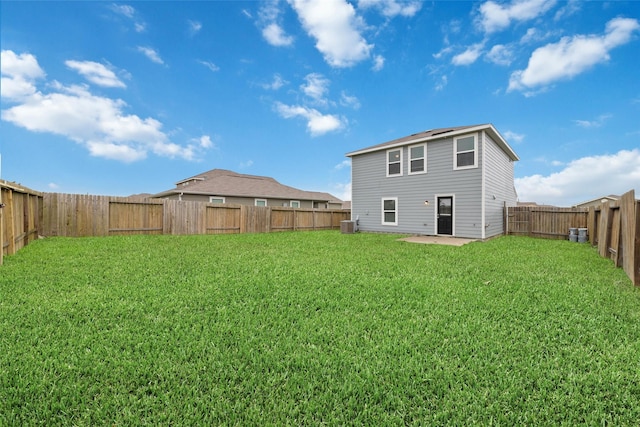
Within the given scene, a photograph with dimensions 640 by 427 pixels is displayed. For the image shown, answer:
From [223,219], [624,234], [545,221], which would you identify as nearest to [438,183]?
[545,221]

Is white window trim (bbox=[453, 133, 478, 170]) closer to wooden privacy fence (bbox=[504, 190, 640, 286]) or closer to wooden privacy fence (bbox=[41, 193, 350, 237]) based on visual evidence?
wooden privacy fence (bbox=[504, 190, 640, 286])

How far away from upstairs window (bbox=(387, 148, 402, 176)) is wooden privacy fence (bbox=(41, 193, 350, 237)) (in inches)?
217

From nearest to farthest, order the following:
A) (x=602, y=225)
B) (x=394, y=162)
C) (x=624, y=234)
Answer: (x=624, y=234) < (x=602, y=225) < (x=394, y=162)

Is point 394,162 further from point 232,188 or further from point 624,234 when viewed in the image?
point 232,188

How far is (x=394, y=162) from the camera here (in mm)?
13711

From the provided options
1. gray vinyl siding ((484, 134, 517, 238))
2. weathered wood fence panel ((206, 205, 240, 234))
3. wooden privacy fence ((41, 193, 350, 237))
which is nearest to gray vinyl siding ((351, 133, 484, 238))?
gray vinyl siding ((484, 134, 517, 238))

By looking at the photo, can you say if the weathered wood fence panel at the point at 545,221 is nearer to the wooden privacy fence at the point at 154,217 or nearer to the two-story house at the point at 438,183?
the two-story house at the point at 438,183

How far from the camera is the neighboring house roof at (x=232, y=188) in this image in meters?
19.9

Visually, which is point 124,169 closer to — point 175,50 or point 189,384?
point 175,50

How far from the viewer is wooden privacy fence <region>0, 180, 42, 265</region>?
5.80 metres

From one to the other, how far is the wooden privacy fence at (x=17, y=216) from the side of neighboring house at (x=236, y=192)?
405 inches

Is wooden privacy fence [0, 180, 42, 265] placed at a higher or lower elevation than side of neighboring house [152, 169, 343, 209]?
lower

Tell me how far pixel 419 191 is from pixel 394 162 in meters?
2.04

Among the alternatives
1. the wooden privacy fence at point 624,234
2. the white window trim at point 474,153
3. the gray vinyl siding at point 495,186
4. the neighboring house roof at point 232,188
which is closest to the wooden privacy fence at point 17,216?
the neighboring house roof at point 232,188
